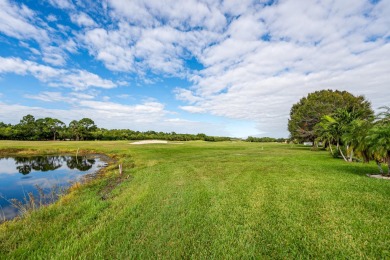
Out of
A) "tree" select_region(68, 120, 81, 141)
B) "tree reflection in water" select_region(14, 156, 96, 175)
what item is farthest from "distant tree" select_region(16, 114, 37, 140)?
"tree reflection in water" select_region(14, 156, 96, 175)

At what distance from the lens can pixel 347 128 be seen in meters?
19.2

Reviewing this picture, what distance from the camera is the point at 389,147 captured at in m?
9.70

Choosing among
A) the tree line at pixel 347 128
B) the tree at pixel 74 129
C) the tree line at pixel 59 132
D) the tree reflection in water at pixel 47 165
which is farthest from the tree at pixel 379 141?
the tree at pixel 74 129

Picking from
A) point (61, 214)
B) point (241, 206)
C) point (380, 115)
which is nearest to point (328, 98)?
point (380, 115)

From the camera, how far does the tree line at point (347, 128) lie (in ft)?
34.1

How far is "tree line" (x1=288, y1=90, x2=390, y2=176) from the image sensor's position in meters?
10.4

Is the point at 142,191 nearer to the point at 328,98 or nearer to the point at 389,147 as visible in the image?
the point at 389,147

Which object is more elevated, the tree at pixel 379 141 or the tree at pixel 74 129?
the tree at pixel 74 129

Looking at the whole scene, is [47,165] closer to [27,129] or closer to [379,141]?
[379,141]

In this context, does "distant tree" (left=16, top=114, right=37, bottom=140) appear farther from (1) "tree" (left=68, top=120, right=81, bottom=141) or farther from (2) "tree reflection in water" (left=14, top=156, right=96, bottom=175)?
(2) "tree reflection in water" (left=14, top=156, right=96, bottom=175)

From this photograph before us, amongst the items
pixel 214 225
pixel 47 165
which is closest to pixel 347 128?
pixel 214 225

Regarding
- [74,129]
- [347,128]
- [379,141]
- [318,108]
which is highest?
[318,108]

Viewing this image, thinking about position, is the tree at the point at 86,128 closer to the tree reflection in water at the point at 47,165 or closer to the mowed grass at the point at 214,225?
the tree reflection in water at the point at 47,165

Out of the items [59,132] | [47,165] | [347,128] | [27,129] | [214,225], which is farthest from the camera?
[59,132]
